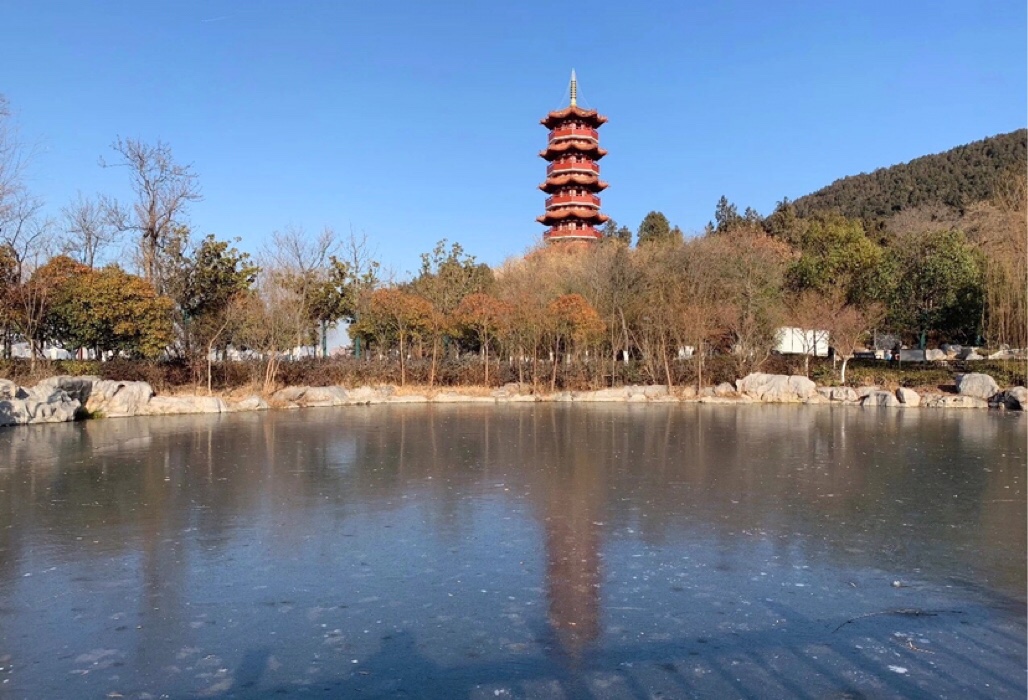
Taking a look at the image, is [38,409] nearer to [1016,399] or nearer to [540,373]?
[540,373]

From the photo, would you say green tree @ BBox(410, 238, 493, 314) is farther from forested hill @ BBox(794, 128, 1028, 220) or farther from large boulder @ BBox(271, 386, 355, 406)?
forested hill @ BBox(794, 128, 1028, 220)

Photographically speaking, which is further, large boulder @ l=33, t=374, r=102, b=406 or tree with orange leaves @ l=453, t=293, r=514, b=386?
tree with orange leaves @ l=453, t=293, r=514, b=386

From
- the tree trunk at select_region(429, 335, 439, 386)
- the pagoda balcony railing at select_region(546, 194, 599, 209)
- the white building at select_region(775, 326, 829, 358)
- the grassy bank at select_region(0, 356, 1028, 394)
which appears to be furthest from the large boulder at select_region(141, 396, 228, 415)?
the pagoda balcony railing at select_region(546, 194, 599, 209)

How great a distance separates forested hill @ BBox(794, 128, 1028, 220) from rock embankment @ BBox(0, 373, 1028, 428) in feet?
109

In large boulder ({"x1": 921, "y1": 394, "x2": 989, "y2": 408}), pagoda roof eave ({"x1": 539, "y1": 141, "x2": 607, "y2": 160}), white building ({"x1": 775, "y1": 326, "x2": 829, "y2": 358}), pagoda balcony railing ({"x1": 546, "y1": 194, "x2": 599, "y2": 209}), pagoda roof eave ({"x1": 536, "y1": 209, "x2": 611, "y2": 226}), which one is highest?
pagoda roof eave ({"x1": 539, "y1": 141, "x2": 607, "y2": 160})

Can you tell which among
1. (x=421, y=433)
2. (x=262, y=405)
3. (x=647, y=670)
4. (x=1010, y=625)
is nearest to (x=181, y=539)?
(x=647, y=670)

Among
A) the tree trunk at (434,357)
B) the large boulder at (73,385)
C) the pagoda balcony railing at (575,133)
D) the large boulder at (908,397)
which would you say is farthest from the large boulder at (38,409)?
the pagoda balcony railing at (575,133)

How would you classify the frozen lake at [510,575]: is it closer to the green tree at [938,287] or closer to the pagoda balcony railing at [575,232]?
the green tree at [938,287]

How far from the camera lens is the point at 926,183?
194 ft

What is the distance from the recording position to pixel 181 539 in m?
6.20

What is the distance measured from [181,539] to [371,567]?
1.85 m

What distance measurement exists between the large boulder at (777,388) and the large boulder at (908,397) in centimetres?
225

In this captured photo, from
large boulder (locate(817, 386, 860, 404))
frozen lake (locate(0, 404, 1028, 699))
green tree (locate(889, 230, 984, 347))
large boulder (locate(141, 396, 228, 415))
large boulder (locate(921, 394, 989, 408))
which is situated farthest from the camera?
green tree (locate(889, 230, 984, 347))

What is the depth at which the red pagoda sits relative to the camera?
45.6 meters
